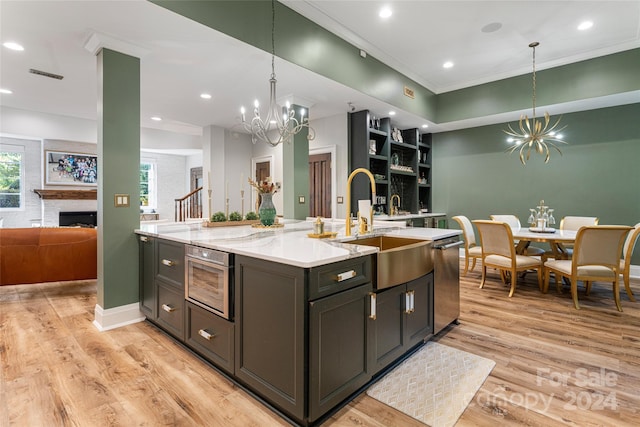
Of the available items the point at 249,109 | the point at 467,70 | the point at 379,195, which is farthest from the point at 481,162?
the point at 249,109

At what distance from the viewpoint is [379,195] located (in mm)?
5703

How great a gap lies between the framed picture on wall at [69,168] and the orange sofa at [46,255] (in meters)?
4.16

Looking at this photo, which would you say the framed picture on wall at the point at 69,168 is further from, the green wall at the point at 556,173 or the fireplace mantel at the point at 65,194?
the green wall at the point at 556,173

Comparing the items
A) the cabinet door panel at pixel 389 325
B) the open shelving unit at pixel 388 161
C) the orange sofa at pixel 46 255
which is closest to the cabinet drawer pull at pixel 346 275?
the cabinet door panel at pixel 389 325

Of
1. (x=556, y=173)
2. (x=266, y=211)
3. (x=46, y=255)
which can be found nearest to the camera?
(x=266, y=211)

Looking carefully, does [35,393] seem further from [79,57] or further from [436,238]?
[79,57]

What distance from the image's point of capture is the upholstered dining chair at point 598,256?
10.7 feet

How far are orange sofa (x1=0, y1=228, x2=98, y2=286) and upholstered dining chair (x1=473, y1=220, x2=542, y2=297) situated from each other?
4.95 meters

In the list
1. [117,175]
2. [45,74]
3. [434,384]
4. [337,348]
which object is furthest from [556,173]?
[45,74]

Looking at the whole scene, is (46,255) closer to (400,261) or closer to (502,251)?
(400,261)

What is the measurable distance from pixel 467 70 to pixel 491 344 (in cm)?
443

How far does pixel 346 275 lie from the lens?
168 cm

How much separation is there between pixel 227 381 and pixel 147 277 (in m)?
1.44

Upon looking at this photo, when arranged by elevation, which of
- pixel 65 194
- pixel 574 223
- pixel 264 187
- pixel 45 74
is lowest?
pixel 574 223
